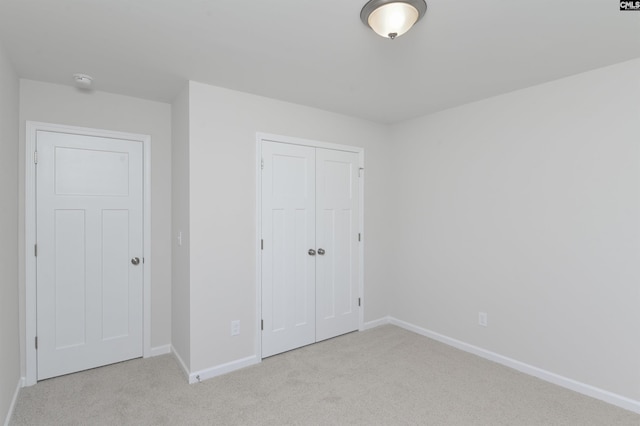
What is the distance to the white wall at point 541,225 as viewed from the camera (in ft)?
7.68

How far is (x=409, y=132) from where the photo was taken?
3.85 m

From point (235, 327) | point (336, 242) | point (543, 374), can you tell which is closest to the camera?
point (543, 374)

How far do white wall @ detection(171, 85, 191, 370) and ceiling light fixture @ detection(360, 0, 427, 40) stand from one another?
5.59 ft

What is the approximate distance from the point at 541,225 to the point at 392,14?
217 centimetres

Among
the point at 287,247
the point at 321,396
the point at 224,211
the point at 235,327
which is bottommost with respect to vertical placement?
the point at 321,396

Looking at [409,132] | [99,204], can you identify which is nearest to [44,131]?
[99,204]

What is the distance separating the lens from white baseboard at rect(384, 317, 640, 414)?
2324mm

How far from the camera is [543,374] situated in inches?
106

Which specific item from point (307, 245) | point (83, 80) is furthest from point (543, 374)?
point (83, 80)

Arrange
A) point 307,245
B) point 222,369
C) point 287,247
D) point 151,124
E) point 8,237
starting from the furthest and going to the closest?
point 307,245 → point 287,247 → point 151,124 → point 222,369 → point 8,237
